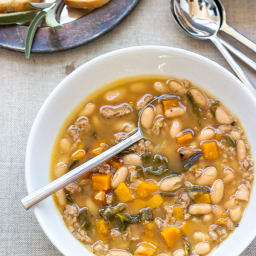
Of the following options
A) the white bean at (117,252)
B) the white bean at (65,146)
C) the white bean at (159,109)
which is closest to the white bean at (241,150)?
the white bean at (159,109)

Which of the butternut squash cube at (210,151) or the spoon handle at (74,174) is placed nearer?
the spoon handle at (74,174)

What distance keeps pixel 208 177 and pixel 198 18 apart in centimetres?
93

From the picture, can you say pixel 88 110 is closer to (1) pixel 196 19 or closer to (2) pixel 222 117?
(2) pixel 222 117

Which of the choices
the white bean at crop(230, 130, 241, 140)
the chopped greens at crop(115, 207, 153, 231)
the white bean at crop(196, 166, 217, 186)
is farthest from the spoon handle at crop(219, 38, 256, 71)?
the chopped greens at crop(115, 207, 153, 231)

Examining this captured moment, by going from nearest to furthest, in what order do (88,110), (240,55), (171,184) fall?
(171,184) < (88,110) < (240,55)

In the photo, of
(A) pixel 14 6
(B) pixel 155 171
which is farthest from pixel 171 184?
(A) pixel 14 6

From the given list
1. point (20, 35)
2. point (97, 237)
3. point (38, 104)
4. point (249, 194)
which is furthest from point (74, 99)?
point (249, 194)

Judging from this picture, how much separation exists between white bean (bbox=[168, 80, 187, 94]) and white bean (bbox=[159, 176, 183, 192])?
466 mm

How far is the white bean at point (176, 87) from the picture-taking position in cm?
234

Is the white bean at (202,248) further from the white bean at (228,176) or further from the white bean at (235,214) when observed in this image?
the white bean at (228,176)

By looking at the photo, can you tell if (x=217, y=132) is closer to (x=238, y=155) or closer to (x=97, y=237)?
(x=238, y=155)

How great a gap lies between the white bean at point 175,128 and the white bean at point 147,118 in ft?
0.37

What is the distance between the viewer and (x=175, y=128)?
2303 millimetres

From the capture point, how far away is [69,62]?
250cm
